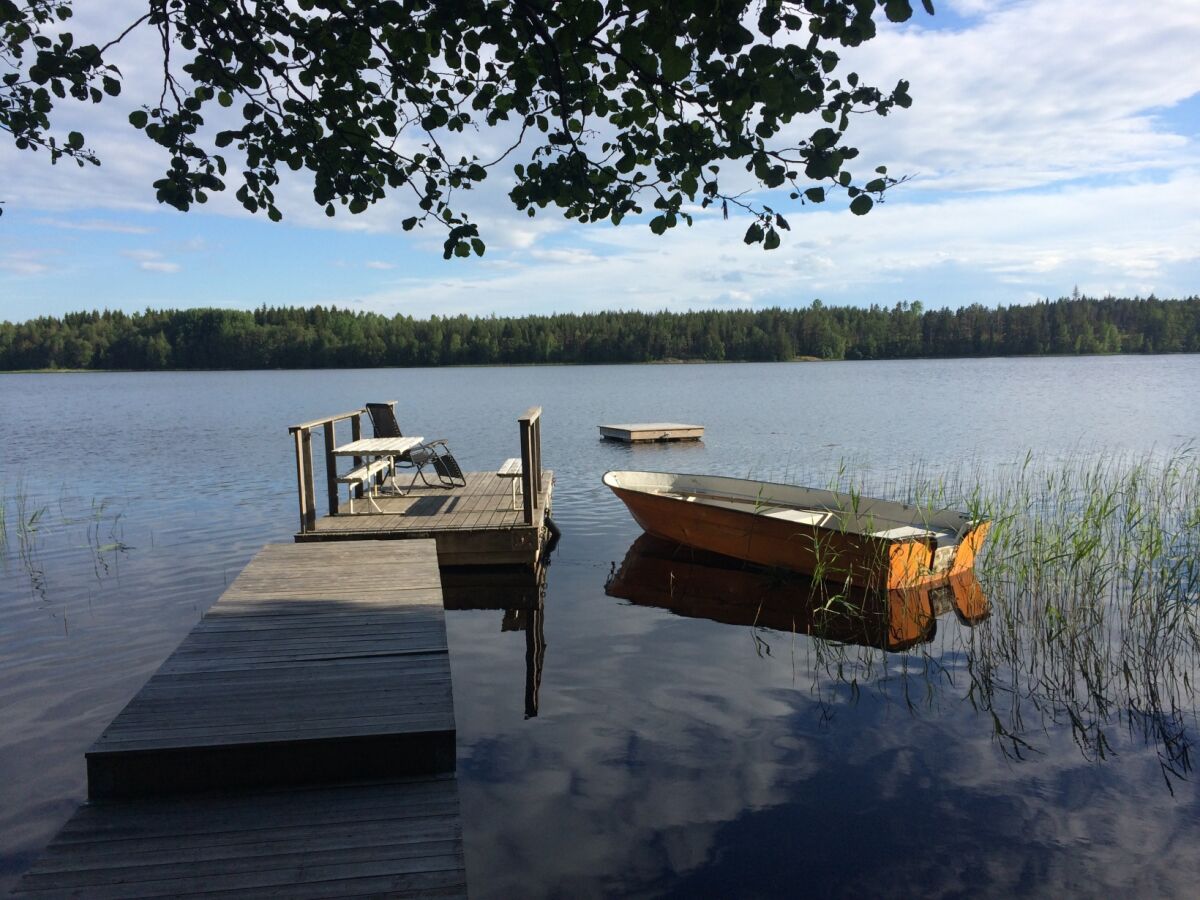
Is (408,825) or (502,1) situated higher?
(502,1)

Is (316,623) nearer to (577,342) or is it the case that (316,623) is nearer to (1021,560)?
(1021,560)

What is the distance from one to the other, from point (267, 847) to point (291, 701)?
47.5 inches

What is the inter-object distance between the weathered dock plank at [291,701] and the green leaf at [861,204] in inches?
115

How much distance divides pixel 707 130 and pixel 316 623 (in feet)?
13.4

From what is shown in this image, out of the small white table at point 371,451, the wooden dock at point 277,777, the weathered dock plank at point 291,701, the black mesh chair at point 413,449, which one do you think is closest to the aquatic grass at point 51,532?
the small white table at point 371,451

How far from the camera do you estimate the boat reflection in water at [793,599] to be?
8.55 metres

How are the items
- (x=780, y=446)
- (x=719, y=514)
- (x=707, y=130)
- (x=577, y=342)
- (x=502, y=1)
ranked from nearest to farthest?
1. (x=502, y=1)
2. (x=707, y=130)
3. (x=719, y=514)
4. (x=780, y=446)
5. (x=577, y=342)

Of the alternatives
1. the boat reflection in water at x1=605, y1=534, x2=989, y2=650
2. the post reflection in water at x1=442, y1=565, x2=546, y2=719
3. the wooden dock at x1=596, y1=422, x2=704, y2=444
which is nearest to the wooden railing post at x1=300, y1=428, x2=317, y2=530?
the post reflection in water at x1=442, y1=565, x2=546, y2=719

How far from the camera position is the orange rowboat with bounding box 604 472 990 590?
360 inches

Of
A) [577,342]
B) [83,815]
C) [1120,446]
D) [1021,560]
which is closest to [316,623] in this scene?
[83,815]

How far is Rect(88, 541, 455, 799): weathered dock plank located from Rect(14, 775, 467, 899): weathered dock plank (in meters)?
0.12

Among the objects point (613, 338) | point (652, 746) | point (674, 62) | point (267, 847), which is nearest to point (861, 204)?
point (674, 62)

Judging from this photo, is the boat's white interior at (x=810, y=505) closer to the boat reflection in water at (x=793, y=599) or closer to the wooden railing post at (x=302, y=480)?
the boat reflection in water at (x=793, y=599)

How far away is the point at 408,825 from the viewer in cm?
357
